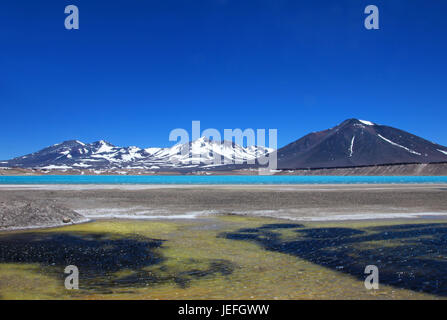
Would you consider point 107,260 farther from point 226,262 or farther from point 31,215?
point 31,215

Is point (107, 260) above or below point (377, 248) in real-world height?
above

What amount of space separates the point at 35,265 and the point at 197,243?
24.2 ft

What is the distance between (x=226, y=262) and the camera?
13.4m

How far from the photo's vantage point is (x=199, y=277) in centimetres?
1142

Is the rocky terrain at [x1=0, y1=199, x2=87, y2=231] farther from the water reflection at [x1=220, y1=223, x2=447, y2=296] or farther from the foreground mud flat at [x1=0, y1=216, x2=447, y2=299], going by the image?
the water reflection at [x1=220, y1=223, x2=447, y2=296]

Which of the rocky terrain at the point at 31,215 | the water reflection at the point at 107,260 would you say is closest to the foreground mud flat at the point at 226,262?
the water reflection at the point at 107,260

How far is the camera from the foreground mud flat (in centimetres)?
990

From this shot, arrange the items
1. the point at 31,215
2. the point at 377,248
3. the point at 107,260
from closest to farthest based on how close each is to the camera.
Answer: the point at 107,260 < the point at 377,248 < the point at 31,215

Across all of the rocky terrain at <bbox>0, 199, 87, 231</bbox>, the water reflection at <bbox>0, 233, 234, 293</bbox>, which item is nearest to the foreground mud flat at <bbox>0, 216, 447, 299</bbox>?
the water reflection at <bbox>0, 233, 234, 293</bbox>

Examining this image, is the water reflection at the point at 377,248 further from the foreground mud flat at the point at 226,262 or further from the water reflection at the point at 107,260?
the water reflection at the point at 107,260

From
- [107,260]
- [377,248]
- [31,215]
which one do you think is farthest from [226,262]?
[31,215]

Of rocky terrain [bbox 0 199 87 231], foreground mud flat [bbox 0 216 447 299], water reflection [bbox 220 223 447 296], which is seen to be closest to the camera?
foreground mud flat [bbox 0 216 447 299]
